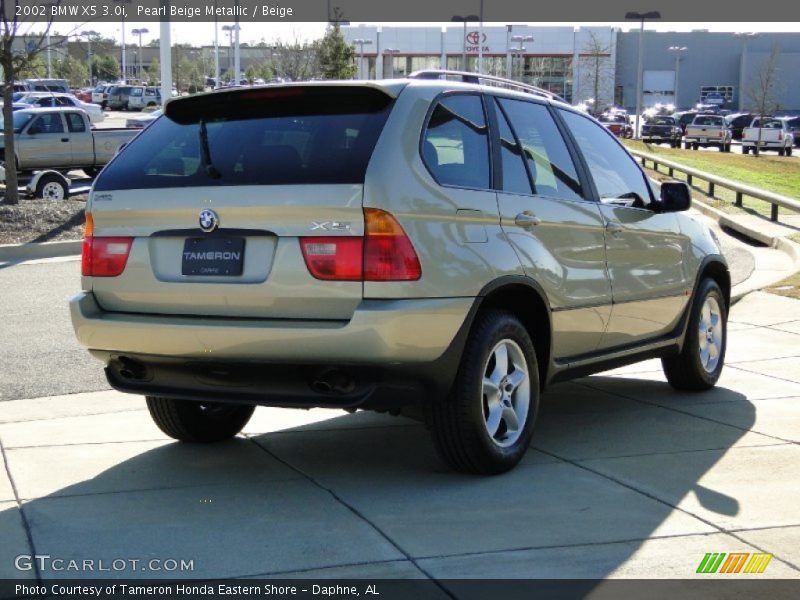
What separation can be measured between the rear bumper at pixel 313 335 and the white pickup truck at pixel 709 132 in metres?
54.3

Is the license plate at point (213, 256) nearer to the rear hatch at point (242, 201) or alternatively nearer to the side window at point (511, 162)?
the rear hatch at point (242, 201)

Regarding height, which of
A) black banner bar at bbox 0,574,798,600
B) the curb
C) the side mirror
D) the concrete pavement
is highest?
the side mirror

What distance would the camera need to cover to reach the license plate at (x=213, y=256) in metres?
5.30

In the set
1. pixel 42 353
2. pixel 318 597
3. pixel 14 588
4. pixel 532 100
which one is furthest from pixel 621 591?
pixel 42 353

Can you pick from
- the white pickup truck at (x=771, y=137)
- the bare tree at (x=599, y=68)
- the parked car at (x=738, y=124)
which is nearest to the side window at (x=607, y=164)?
the white pickup truck at (x=771, y=137)

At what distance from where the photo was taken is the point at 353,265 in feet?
16.6

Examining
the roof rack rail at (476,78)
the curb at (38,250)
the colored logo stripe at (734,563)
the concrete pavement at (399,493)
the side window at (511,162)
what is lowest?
the curb at (38,250)

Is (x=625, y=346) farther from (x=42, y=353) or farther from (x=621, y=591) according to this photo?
(x=42, y=353)

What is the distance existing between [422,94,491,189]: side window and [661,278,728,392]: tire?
2480 mm

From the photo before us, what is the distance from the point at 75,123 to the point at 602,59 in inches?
2899

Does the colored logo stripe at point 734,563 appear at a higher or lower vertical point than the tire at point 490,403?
lower

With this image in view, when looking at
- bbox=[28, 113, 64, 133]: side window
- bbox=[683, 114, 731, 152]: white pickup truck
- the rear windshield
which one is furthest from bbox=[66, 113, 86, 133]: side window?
bbox=[683, 114, 731, 152]: white pickup truck

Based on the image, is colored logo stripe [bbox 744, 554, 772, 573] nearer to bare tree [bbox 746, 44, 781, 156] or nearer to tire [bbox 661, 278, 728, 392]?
tire [bbox 661, 278, 728, 392]

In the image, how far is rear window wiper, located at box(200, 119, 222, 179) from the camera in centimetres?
546
